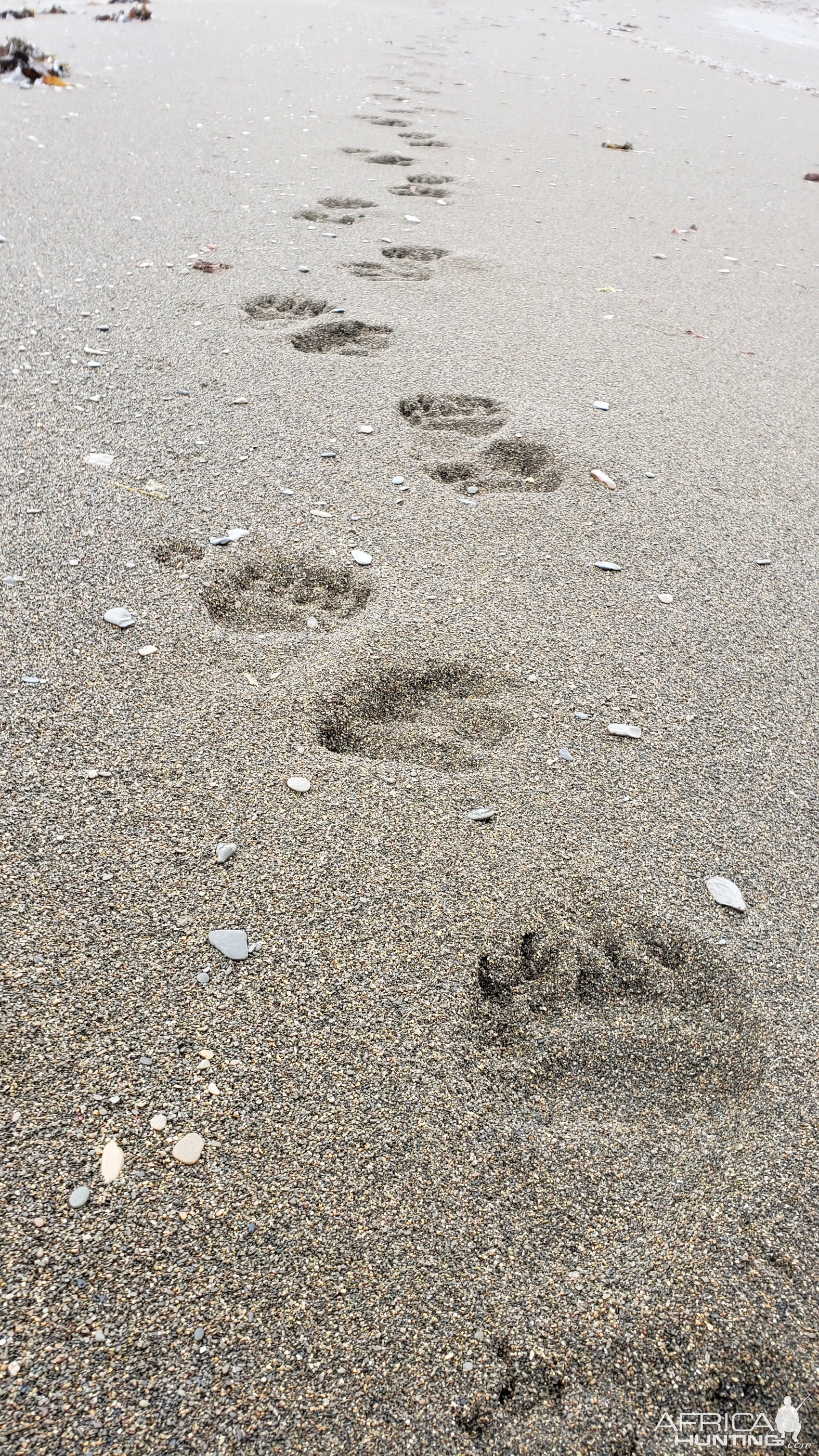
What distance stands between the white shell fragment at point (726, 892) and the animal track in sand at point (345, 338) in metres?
2.23

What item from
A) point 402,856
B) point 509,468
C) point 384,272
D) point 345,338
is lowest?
point 402,856

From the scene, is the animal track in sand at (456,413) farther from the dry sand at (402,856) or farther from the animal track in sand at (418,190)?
the animal track in sand at (418,190)

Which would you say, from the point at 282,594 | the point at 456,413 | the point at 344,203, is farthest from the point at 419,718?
the point at 344,203

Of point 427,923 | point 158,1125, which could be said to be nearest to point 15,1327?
point 158,1125

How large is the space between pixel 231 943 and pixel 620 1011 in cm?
60

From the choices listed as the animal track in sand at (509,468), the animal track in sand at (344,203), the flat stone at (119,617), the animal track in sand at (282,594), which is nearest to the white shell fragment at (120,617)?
the flat stone at (119,617)

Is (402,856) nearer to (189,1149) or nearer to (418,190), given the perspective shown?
(189,1149)

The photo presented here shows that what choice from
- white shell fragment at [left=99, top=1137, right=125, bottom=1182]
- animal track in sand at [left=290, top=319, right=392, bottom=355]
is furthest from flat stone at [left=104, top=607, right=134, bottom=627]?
animal track in sand at [left=290, top=319, right=392, bottom=355]

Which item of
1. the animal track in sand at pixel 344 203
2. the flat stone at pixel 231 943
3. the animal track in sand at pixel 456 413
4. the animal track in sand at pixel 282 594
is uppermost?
the animal track in sand at pixel 344 203

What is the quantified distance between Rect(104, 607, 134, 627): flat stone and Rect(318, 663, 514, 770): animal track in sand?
0.48 meters

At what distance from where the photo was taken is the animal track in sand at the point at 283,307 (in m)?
3.31

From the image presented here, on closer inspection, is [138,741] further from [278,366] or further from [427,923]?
[278,366]

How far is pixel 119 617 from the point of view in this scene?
2.00 m

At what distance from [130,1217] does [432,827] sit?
77 cm
